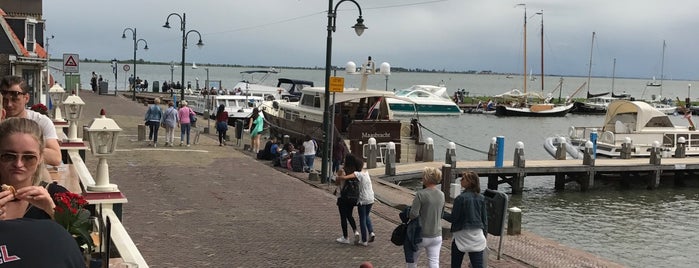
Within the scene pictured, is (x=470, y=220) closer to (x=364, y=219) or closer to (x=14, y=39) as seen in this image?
(x=364, y=219)

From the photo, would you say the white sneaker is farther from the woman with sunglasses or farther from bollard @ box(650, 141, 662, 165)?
bollard @ box(650, 141, 662, 165)

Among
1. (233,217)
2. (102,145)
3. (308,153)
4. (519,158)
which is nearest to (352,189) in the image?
(233,217)

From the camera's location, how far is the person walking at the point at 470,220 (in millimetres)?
8500

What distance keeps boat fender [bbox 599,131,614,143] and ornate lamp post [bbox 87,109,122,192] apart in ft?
88.9

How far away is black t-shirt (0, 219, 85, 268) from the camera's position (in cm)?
263

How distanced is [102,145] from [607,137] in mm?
27505

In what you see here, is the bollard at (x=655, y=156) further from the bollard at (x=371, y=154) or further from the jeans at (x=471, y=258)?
the jeans at (x=471, y=258)

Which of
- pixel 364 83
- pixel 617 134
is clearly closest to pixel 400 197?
pixel 364 83

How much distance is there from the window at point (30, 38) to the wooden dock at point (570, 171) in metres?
16.6

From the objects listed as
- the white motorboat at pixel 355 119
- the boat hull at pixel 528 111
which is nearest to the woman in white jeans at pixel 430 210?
the white motorboat at pixel 355 119

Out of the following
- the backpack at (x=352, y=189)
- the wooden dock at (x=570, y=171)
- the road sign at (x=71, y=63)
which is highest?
the road sign at (x=71, y=63)

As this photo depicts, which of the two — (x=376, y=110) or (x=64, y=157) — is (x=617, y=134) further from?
(x=64, y=157)

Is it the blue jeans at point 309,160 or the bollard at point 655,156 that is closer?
the blue jeans at point 309,160

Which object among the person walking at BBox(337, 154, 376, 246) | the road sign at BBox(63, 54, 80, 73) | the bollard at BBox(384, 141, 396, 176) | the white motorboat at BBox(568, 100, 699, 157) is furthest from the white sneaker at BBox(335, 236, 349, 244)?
the white motorboat at BBox(568, 100, 699, 157)
